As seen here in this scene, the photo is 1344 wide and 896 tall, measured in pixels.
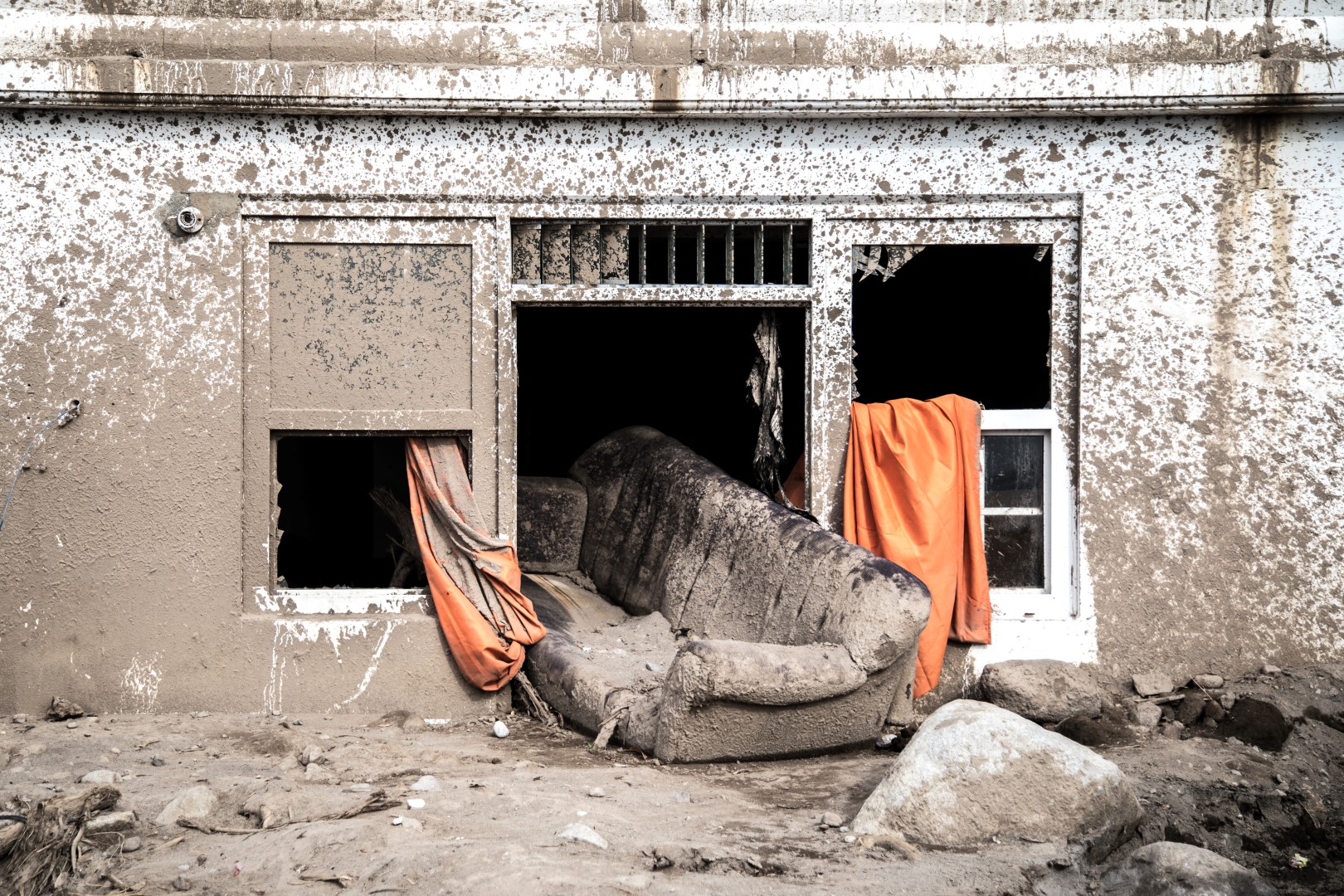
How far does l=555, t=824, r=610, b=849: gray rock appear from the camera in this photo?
11.7 ft

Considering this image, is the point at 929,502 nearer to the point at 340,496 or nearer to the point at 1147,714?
the point at 1147,714

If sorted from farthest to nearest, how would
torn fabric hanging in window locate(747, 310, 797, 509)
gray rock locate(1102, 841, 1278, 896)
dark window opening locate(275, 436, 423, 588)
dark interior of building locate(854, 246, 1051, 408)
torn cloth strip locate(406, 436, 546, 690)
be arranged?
dark window opening locate(275, 436, 423, 588), dark interior of building locate(854, 246, 1051, 408), torn fabric hanging in window locate(747, 310, 797, 509), torn cloth strip locate(406, 436, 546, 690), gray rock locate(1102, 841, 1278, 896)

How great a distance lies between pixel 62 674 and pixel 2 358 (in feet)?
4.80

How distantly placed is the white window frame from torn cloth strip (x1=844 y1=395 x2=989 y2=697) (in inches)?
6.0

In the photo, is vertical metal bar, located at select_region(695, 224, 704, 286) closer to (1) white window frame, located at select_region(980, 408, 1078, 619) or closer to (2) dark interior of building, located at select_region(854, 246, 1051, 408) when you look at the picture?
(1) white window frame, located at select_region(980, 408, 1078, 619)

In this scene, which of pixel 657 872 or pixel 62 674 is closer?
pixel 657 872

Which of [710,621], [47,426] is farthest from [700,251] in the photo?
[47,426]

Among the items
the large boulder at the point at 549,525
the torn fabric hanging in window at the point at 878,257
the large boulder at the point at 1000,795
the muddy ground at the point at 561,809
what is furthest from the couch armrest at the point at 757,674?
the large boulder at the point at 549,525

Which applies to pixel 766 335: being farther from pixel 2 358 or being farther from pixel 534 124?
pixel 2 358

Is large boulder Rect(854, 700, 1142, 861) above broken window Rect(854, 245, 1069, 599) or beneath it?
beneath

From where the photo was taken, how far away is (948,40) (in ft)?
17.6

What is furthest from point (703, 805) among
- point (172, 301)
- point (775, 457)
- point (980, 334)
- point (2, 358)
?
point (980, 334)

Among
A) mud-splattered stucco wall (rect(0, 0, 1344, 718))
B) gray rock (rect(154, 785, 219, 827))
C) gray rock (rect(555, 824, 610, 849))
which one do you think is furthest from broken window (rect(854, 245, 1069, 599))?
gray rock (rect(154, 785, 219, 827))

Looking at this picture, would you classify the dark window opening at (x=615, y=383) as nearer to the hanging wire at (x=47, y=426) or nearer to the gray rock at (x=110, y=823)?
the hanging wire at (x=47, y=426)
